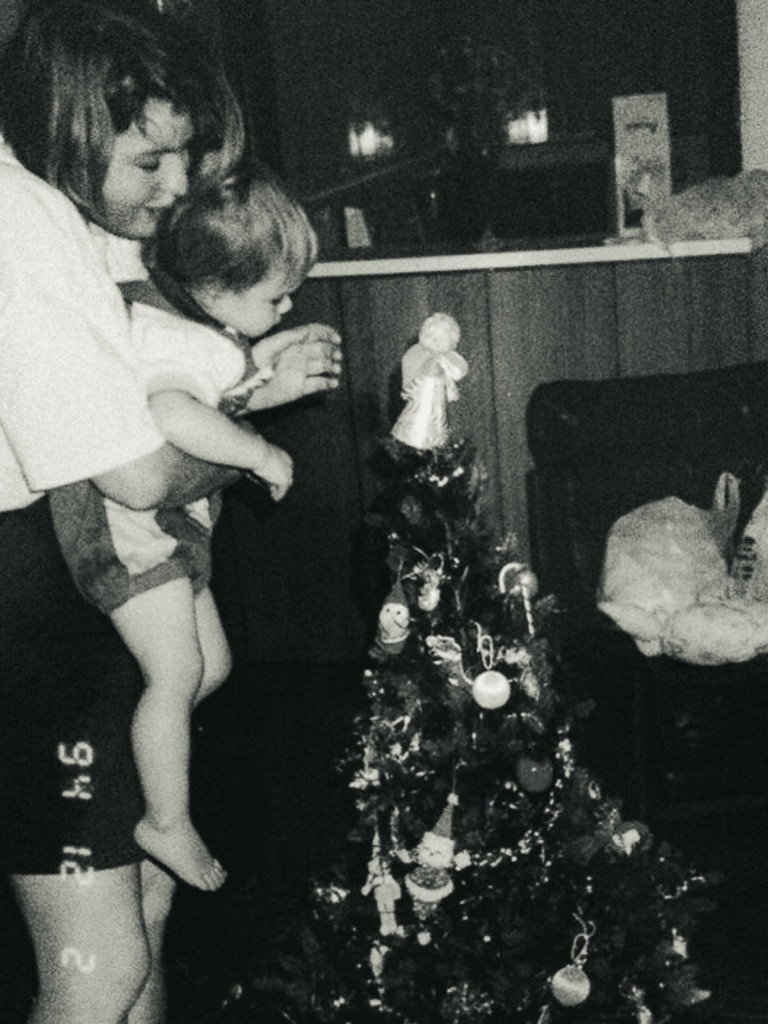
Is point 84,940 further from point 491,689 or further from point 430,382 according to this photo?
point 430,382

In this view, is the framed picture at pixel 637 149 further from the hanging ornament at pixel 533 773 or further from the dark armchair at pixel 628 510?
the hanging ornament at pixel 533 773

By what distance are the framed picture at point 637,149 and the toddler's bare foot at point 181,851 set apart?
2.34 metres

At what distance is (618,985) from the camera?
1.73 meters

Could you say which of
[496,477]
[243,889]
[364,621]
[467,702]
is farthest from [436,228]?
[467,702]

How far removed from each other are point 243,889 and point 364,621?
111cm

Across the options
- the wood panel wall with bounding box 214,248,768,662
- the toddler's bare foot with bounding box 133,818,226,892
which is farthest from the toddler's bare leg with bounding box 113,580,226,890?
the wood panel wall with bounding box 214,248,768,662

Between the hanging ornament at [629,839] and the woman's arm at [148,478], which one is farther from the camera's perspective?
the hanging ornament at [629,839]

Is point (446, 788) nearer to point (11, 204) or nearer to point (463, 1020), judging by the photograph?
point (463, 1020)

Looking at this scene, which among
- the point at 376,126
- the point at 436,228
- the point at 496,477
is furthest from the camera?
the point at 376,126

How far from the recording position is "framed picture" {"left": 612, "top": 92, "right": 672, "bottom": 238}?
334cm

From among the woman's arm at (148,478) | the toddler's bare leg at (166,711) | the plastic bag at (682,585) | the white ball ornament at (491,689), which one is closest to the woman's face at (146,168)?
the woman's arm at (148,478)

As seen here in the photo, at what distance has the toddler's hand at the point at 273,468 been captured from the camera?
4.72 ft

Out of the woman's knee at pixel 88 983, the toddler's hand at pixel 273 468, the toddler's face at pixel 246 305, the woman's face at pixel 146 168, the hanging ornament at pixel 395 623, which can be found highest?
the woman's face at pixel 146 168

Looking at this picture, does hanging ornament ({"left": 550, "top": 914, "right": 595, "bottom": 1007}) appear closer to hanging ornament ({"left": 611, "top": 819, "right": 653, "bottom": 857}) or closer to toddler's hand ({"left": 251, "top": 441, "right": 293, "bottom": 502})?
hanging ornament ({"left": 611, "top": 819, "right": 653, "bottom": 857})
